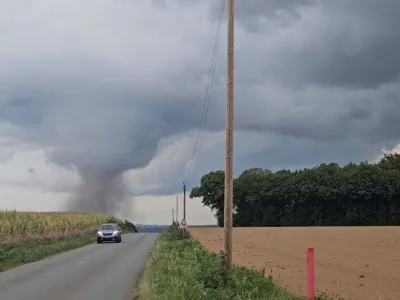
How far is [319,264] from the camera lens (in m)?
30.3

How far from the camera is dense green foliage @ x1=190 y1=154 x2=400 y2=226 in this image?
104 meters

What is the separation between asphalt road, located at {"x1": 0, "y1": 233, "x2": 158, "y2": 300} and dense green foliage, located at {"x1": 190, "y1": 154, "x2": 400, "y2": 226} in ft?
269

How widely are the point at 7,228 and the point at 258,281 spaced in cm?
2777

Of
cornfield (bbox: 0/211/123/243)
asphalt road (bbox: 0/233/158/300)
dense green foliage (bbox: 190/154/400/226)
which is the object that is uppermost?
dense green foliage (bbox: 190/154/400/226)

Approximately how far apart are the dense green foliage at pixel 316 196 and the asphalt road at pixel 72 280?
82.1 metres

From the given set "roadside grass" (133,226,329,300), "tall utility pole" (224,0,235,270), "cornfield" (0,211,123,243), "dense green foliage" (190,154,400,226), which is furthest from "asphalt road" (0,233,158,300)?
"dense green foliage" (190,154,400,226)

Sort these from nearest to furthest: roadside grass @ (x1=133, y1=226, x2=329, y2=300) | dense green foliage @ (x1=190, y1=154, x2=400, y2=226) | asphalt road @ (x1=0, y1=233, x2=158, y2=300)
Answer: roadside grass @ (x1=133, y1=226, x2=329, y2=300) < asphalt road @ (x1=0, y1=233, x2=158, y2=300) < dense green foliage @ (x1=190, y1=154, x2=400, y2=226)

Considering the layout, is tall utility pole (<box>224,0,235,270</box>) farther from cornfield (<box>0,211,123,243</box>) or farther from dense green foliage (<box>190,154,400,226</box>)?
dense green foliage (<box>190,154,400,226</box>)

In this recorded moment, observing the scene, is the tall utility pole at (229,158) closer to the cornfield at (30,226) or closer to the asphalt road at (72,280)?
the asphalt road at (72,280)

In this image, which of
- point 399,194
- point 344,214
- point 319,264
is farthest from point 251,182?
point 319,264

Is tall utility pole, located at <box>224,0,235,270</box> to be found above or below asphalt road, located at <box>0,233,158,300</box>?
above

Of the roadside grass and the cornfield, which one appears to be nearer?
the roadside grass

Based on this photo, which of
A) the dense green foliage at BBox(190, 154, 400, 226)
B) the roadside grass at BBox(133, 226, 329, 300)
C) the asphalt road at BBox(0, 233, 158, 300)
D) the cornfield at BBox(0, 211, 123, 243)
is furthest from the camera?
the dense green foliage at BBox(190, 154, 400, 226)

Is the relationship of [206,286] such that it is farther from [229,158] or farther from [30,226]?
[30,226]
